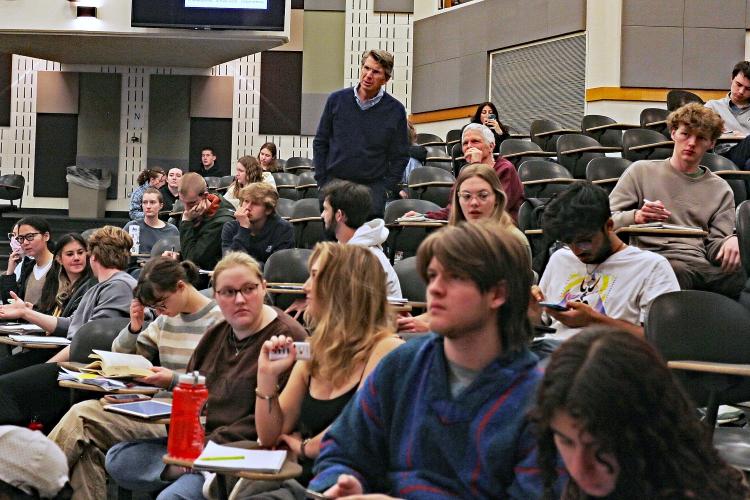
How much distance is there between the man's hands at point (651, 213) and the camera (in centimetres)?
374

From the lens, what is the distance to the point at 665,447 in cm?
118

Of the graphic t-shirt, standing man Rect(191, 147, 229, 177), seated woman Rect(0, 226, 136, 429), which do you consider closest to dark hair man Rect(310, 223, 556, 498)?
the graphic t-shirt

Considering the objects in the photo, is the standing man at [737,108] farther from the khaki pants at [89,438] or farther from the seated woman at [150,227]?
the khaki pants at [89,438]

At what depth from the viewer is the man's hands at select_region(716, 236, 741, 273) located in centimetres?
366

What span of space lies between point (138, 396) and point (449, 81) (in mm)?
10559

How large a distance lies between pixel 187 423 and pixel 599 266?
136cm

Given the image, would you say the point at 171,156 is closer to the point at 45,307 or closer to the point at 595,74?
the point at 595,74

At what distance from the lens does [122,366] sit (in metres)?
3.34

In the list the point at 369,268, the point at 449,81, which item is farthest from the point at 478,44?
the point at 369,268

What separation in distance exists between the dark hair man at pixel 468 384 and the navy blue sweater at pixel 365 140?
3.48m

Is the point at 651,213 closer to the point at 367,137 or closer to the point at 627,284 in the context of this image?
the point at 627,284

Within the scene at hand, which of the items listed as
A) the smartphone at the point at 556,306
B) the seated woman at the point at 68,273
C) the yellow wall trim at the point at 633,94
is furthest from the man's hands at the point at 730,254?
the yellow wall trim at the point at 633,94

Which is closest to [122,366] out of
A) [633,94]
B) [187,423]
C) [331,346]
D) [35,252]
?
[187,423]

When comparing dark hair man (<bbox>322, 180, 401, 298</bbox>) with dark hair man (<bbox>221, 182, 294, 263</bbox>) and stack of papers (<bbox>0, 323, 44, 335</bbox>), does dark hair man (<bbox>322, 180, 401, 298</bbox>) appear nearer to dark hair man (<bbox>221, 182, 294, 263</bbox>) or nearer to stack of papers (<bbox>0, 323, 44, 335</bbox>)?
dark hair man (<bbox>221, 182, 294, 263</bbox>)
